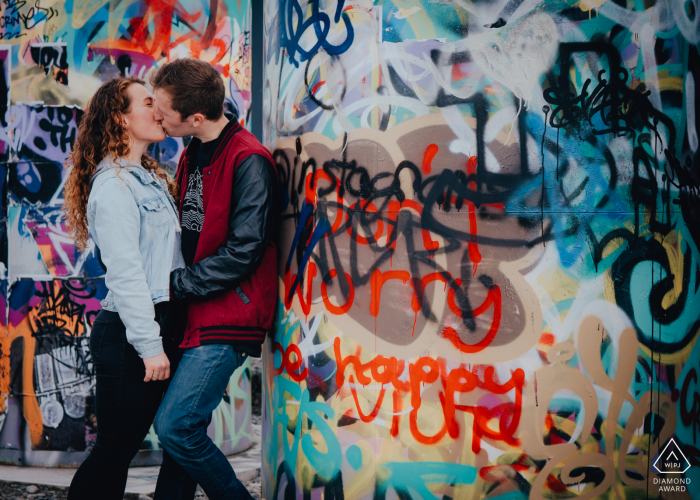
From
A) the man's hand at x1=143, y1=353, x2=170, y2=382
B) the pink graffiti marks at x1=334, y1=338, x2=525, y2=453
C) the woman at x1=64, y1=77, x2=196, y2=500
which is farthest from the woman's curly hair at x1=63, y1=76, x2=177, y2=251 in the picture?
the pink graffiti marks at x1=334, y1=338, x2=525, y2=453

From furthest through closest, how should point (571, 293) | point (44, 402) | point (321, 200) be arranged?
point (44, 402)
point (321, 200)
point (571, 293)

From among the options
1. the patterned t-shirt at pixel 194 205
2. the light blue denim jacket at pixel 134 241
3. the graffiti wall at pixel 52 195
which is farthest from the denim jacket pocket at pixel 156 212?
the graffiti wall at pixel 52 195

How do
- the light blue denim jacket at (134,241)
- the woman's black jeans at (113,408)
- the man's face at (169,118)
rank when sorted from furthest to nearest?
1. the man's face at (169,118)
2. the woman's black jeans at (113,408)
3. the light blue denim jacket at (134,241)

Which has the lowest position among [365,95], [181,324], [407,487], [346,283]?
[407,487]

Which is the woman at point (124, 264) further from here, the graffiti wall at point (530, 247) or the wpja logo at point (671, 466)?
the wpja logo at point (671, 466)

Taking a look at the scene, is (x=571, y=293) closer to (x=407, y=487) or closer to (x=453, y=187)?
(x=453, y=187)

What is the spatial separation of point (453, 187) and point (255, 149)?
837mm

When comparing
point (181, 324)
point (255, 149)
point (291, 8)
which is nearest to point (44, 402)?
point (181, 324)

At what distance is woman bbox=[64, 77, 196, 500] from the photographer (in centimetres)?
264

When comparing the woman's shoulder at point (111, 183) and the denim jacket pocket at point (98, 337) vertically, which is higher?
the woman's shoulder at point (111, 183)

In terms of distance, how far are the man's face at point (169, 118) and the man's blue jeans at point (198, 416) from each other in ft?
3.08

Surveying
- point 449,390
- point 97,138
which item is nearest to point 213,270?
point 97,138

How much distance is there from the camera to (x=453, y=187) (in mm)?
2693

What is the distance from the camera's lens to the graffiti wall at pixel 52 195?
4672mm
